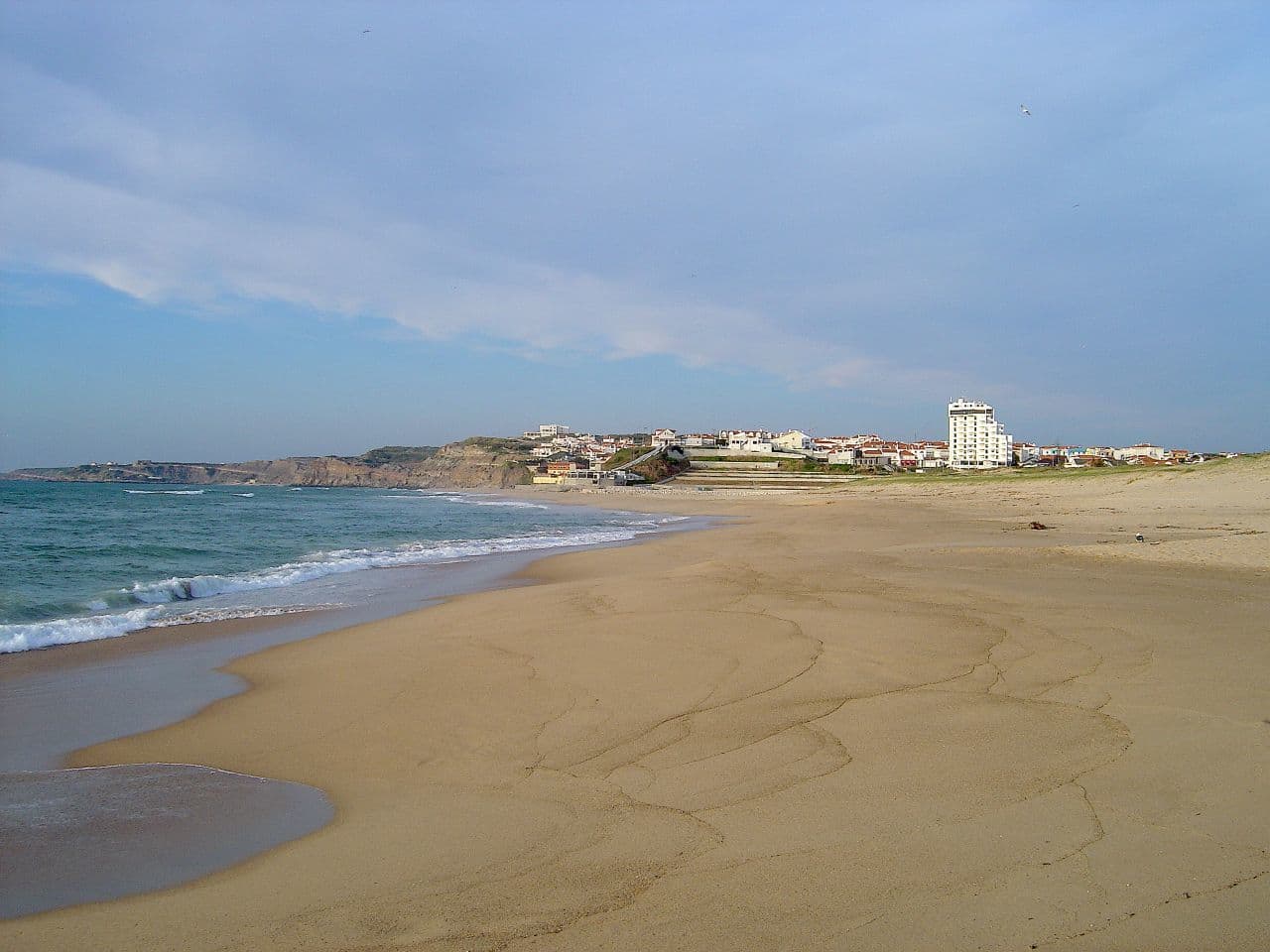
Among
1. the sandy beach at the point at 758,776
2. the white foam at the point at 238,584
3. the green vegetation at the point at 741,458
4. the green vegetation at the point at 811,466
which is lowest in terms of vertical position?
the white foam at the point at 238,584

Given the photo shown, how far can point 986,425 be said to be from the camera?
107m

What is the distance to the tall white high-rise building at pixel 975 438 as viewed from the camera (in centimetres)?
10425

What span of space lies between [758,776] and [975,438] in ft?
371

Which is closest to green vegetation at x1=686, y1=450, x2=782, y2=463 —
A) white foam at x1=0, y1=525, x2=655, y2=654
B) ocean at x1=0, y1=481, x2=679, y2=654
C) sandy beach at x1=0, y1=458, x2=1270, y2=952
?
ocean at x1=0, y1=481, x2=679, y2=654

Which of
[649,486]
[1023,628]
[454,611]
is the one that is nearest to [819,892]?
[1023,628]

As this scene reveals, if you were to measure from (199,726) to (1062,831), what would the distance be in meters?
5.51

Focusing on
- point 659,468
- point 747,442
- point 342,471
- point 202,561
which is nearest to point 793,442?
point 747,442

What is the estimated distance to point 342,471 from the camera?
141 metres

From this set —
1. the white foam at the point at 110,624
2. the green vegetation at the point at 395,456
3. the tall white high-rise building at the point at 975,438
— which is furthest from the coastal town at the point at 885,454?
the white foam at the point at 110,624

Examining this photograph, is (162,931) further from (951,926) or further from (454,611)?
(454,611)

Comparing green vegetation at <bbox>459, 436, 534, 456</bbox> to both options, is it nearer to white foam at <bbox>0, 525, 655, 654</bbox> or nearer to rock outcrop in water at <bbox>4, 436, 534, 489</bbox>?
rock outcrop in water at <bbox>4, 436, 534, 489</bbox>

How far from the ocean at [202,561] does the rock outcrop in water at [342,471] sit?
9229 centimetres

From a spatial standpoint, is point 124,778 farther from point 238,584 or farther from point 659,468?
point 659,468

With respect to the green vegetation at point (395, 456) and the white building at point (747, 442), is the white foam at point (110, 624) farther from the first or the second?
the green vegetation at point (395, 456)
